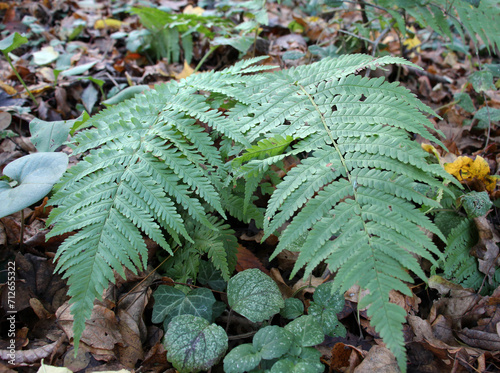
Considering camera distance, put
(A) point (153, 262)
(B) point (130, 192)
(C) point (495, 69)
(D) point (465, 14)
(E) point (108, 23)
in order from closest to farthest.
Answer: (B) point (130, 192) < (A) point (153, 262) < (D) point (465, 14) < (C) point (495, 69) < (E) point (108, 23)

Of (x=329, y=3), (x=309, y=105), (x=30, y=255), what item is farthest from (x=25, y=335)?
(x=329, y=3)

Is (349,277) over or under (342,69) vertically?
under

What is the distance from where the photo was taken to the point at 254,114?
1797mm

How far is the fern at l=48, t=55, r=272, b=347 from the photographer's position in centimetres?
138

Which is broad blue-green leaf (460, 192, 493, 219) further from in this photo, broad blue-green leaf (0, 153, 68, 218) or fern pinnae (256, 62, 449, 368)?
broad blue-green leaf (0, 153, 68, 218)

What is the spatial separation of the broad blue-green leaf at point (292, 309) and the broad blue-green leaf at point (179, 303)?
0.36m

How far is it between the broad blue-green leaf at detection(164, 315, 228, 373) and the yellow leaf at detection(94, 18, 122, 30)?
3.98m

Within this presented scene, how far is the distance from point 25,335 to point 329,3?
3095 millimetres

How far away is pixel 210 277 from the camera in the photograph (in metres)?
1.88

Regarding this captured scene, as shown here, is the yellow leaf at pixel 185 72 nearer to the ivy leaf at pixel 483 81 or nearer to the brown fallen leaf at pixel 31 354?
the ivy leaf at pixel 483 81

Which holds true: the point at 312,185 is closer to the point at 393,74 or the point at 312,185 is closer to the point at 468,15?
the point at 468,15

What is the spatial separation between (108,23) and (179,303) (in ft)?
12.7

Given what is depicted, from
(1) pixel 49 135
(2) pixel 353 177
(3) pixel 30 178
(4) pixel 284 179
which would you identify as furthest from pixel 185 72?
(2) pixel 353 177

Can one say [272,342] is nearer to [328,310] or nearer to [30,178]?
[328,310]
